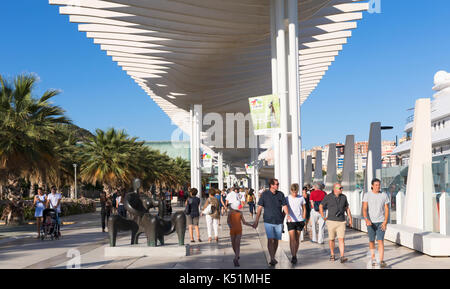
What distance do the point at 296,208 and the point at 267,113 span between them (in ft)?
16.6

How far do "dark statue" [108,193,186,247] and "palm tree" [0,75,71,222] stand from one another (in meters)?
10.2

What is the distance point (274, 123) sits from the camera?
14516mm

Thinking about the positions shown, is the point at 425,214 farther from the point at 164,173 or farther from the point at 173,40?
the point at 164,173

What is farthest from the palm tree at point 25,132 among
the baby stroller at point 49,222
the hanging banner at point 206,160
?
the hanging banner at point 206,160

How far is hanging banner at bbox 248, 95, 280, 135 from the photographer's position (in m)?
14.4

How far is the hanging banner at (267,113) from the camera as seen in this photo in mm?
14406

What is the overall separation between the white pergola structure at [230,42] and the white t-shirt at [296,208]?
14.6 feet

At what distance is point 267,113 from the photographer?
14445 millimetres

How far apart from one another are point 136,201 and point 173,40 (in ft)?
38.8

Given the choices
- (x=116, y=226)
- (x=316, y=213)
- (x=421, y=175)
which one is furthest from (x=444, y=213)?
(x=116, y=226)

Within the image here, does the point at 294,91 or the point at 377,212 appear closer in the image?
the point at 377,212

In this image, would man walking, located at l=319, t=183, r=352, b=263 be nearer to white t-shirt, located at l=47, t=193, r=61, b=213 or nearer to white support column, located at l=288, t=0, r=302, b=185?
white support column, located at l=288, t=0, r=302, b=185

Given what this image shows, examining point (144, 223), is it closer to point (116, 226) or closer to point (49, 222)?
point (116, 226)

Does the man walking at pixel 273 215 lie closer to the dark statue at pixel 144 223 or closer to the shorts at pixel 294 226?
the shorts at pixel 294 226
